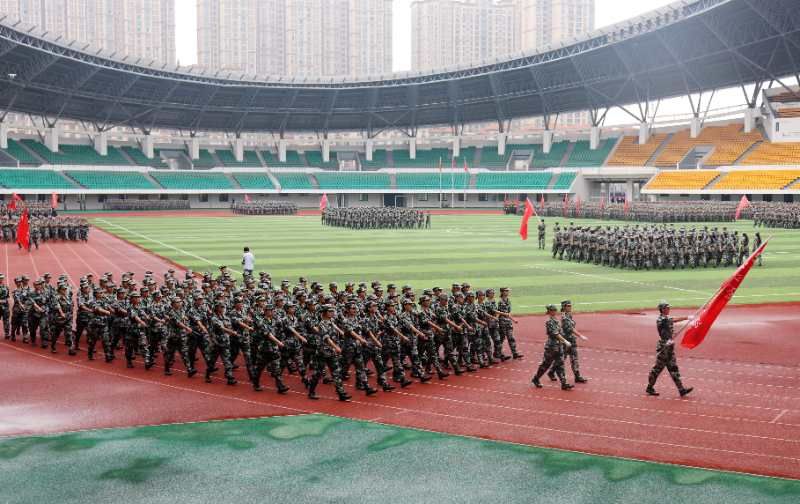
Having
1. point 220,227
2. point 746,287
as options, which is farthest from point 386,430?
point 220,227

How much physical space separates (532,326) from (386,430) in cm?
769

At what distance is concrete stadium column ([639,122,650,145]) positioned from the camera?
7262 centimetres

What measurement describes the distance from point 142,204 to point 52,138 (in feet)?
34.4

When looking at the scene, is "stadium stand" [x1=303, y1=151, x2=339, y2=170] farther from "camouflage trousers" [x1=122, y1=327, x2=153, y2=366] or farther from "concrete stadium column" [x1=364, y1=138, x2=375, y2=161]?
"camouflage trousers" [x1=122, y1=327, x2=153, y2=366]

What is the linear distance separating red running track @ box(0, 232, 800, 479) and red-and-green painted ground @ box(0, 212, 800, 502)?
0.13 feet

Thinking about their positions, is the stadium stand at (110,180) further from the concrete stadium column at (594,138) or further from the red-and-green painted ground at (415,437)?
the red-and-green painted ground at (415,437)

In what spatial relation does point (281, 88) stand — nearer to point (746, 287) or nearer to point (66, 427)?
point (746, 287)

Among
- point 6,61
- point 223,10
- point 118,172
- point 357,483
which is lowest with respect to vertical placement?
point 357,483

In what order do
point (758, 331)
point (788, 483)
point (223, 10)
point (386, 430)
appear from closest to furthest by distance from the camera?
point (788, 483) < point (386, 430) < point (758, 331) < point (223, 10)

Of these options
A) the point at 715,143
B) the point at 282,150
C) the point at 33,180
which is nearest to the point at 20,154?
the point at 33,180

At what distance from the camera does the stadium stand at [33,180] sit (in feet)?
212

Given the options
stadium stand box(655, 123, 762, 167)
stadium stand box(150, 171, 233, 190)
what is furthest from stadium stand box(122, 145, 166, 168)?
stadium stand box(655, 123, 762, 167)

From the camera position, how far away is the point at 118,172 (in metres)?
73.0

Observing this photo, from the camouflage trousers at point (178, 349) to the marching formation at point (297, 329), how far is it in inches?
0.7
